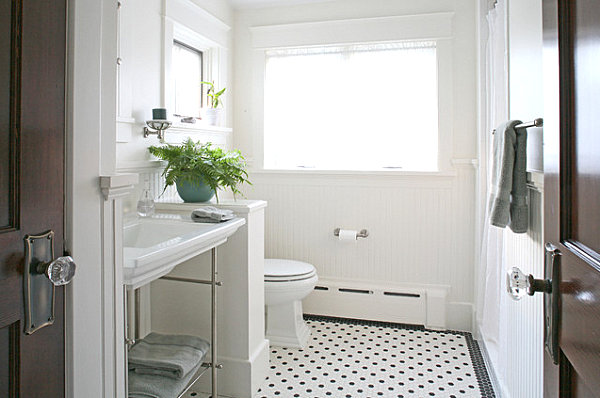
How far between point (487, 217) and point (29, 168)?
2.26 m

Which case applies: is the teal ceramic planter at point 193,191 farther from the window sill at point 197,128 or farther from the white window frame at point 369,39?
the white window frame at point 369,39

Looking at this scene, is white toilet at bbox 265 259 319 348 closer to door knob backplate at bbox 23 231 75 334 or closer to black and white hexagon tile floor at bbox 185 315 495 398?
black and white hexagon tile floor at bbox 185 315 495 398

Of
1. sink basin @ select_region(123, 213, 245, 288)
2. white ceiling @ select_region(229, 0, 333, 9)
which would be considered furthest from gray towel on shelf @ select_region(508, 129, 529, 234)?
white ceiling @ select_region(229, 0, 333, 9)

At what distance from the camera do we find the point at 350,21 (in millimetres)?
3189

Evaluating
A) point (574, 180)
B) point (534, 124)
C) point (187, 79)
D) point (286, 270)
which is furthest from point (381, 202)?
point (574, 180)

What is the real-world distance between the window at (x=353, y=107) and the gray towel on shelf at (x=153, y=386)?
1.95 meters

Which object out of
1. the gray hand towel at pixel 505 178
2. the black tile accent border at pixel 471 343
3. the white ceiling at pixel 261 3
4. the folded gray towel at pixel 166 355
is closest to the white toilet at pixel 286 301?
the black tile accent border at pixel 471 343

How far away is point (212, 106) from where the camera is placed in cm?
316

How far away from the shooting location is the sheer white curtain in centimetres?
222

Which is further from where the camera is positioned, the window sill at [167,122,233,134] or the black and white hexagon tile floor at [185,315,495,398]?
the window sill at [167,122,233,134]

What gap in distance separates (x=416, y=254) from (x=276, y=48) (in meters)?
1.78

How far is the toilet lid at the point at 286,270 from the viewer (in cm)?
276

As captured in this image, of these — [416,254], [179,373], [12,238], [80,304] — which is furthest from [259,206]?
[12,238]

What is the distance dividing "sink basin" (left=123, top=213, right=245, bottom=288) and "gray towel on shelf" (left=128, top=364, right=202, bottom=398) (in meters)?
0.43
